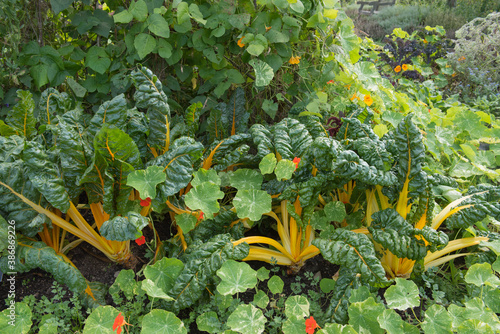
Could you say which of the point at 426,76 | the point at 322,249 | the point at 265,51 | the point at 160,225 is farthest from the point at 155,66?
the point at 426,76

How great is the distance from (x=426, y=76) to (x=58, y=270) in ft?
14.3

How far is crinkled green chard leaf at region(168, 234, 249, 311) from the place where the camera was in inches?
58.9

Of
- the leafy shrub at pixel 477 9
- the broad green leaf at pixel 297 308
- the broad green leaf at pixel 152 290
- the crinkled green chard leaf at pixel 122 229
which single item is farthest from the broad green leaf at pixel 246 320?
the leafy shrub at pixel 477 9

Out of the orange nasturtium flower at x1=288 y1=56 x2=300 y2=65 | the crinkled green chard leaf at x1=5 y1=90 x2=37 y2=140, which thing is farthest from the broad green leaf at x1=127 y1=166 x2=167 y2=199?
the orange nasturtium flower at x1=288 y1=56 x2=300 y2=65

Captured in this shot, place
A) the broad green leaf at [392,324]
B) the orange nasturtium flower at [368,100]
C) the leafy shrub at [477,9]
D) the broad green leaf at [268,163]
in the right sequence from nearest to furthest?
the broad green leaf at [392,324] < the broad green leaf at [268,163] < the orange nasturtium flower at [368,100] < the leafy shrub at [477,9]

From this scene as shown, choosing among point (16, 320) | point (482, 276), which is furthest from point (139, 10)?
point (482, 276)

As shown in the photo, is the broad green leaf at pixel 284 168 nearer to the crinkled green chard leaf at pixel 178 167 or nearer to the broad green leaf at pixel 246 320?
the crinkled green chard leaf at pixel 178 167

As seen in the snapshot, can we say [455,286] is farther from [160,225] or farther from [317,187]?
[160,225]

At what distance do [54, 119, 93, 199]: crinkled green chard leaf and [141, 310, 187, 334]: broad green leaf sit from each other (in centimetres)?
68

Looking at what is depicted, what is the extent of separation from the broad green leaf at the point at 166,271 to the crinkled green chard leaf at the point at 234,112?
88 cm

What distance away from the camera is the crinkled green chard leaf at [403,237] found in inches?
60.7

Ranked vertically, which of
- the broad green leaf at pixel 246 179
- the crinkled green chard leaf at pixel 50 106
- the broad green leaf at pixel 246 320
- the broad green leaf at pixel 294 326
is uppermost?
the crinkled green chard leaf at pixel 50 106

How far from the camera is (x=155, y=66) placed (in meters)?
2.18

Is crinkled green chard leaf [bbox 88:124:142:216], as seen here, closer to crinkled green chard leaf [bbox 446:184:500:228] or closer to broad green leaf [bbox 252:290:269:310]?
broad green leaf [bbox 252:290:269:310]
